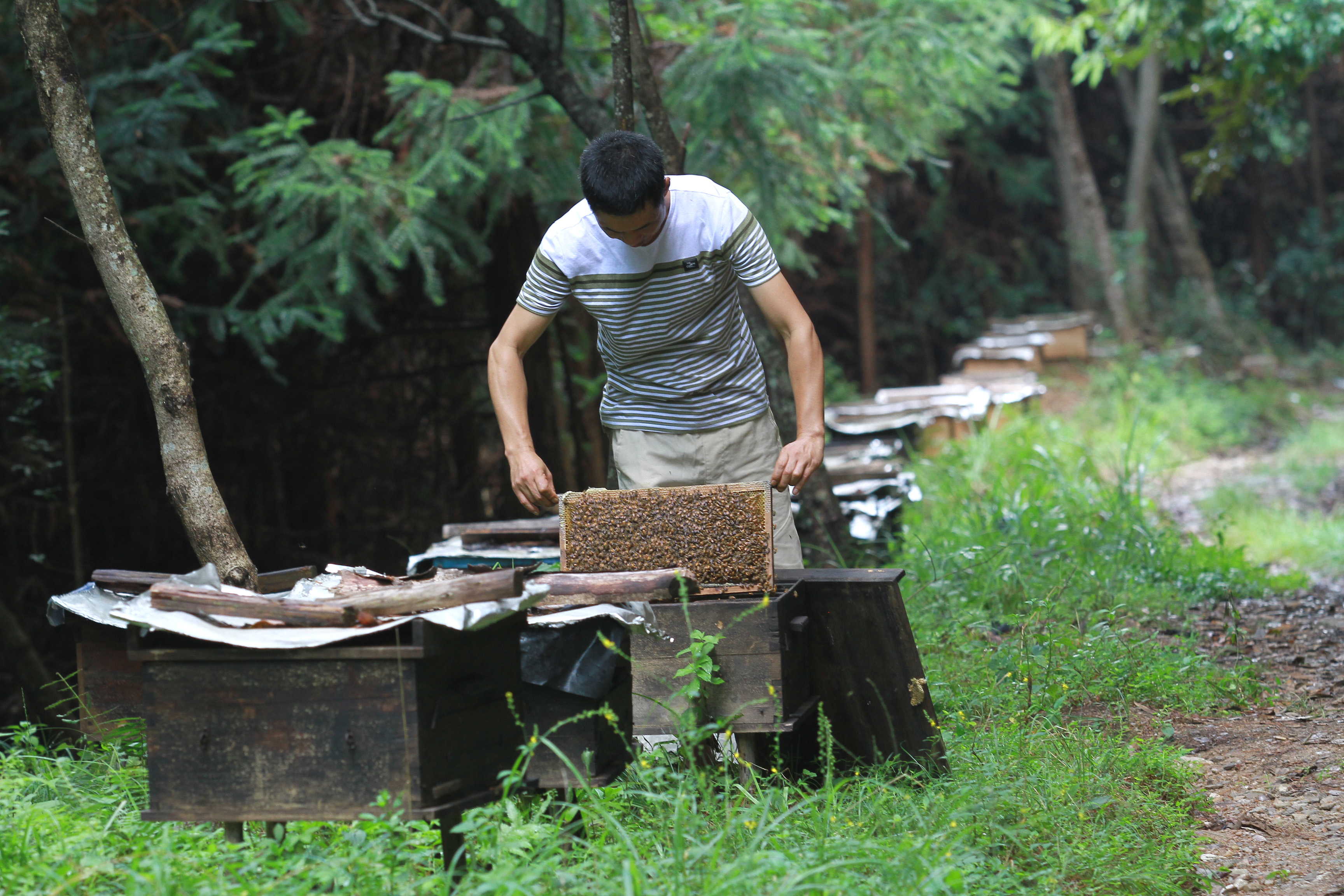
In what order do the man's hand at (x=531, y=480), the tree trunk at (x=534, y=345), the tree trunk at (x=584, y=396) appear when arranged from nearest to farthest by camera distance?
Answer: the man's hand at (x=531, y=480) < the tree trunk at (x=534, y=345) < the tree trunk at (x=584, y=396)

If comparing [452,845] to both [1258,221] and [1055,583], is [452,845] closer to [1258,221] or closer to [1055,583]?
[1055,583]

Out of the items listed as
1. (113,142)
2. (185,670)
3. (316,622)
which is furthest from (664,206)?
(113,142)

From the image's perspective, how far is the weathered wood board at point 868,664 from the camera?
3523 mm

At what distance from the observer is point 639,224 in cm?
353

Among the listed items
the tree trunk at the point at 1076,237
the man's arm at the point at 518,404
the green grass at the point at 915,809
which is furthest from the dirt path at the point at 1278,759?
the tree trunk at the point at 1076,237

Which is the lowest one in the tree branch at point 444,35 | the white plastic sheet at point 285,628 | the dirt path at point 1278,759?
the dirt path at point 1278,759

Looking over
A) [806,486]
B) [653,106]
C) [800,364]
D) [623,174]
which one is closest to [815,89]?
[653,106]

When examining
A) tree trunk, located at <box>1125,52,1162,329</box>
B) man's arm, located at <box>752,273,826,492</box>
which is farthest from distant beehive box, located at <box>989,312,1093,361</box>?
man's arm, located at <box>752,273,826,492</box>

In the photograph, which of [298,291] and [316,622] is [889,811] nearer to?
[316,622]

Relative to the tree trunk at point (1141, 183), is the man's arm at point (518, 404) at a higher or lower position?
lower

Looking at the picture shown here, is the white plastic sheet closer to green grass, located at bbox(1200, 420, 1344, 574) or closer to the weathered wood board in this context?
the weathered wood board

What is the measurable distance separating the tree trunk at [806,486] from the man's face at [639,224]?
1.90 m

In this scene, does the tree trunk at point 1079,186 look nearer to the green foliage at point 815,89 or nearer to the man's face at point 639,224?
the green foliage at point 815,89

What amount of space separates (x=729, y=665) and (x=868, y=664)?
1.83ft
